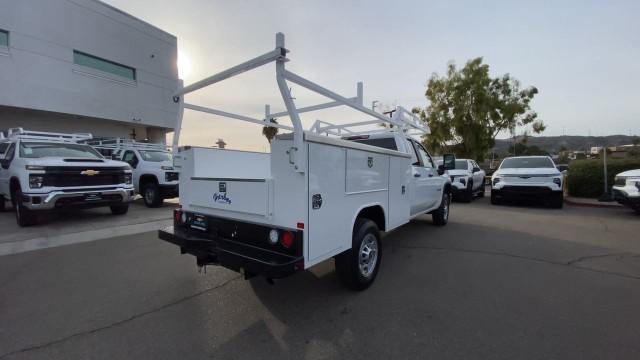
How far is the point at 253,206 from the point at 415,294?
2115 mm

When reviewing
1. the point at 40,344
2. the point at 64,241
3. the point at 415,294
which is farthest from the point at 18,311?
the point at 415,294

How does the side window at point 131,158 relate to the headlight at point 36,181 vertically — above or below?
above

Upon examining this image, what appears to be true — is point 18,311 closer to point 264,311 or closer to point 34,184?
point 264,311

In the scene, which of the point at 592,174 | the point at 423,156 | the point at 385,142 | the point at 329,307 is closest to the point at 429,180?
the point at 423,156

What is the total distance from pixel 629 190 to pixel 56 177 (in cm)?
1372

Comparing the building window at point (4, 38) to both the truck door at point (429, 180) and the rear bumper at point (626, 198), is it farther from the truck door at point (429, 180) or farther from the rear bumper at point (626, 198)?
the rear bumper at point (626, 198)

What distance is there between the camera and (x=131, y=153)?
10.5 metres

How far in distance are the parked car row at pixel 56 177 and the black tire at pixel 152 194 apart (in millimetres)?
1277

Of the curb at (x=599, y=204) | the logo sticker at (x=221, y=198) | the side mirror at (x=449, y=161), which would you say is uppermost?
the side mirror at (x=449, y=161)

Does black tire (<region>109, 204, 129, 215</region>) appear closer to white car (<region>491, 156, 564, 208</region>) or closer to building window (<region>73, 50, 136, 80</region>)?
white car (<region>491, 156, 564, 208</region>)

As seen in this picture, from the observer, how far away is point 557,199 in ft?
31.8

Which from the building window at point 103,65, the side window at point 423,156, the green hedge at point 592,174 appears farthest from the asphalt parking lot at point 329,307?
the building window at point 103,65

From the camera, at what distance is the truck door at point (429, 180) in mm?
5799

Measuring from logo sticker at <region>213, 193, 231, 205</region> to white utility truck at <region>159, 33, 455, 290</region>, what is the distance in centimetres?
1
